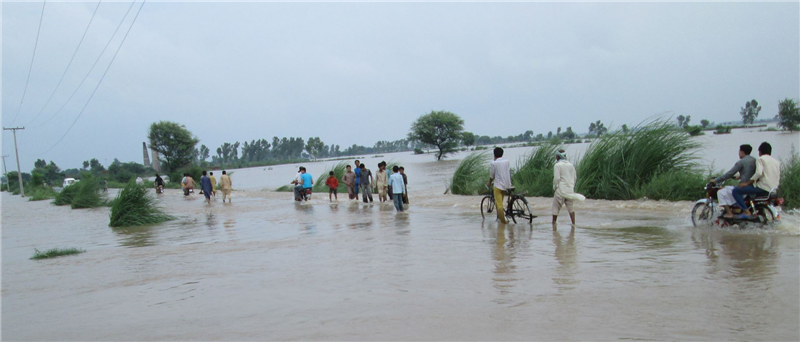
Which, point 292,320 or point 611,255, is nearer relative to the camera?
point 292,320

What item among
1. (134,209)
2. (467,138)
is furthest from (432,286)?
(467,138)

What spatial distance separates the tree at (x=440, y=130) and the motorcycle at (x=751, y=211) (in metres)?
71.5

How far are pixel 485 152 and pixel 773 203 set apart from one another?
1427 centimetres

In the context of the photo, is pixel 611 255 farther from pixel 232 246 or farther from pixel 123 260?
pixel 123 260

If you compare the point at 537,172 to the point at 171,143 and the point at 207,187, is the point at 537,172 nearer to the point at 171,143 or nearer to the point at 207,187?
the point at 207,187

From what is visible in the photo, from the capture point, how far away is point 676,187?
14547 millimetres

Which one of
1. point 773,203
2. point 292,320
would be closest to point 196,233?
point 292,320

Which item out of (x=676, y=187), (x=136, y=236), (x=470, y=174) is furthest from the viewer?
(x=470, y=174)

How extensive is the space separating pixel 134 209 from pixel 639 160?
16397mm

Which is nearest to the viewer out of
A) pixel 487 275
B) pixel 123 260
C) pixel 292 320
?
pixel 292 320

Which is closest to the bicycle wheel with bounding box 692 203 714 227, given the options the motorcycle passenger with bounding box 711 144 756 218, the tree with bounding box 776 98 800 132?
the motorcycle passenger with bounding box 711 144 756 218

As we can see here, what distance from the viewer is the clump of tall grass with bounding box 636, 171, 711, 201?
14.3 meters

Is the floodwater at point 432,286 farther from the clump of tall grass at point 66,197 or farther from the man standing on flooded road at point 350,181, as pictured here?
the clump of tall grass at point 66,197

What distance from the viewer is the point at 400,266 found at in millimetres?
7309
